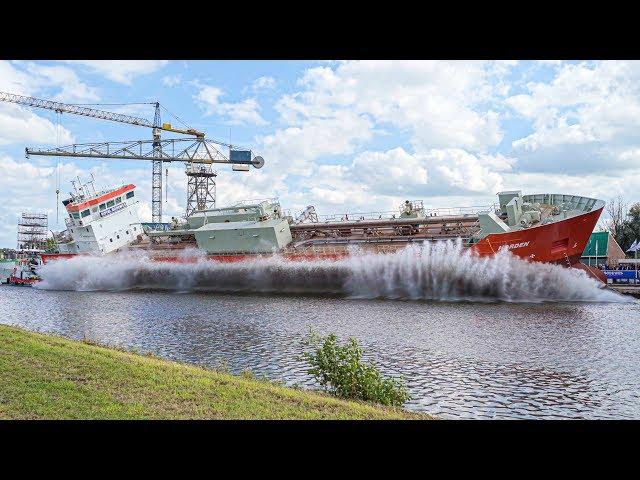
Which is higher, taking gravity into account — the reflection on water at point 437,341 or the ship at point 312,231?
the ship at point 312,231

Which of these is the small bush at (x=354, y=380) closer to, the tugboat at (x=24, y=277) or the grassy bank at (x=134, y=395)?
the grassy bank at (x=134, y=395)

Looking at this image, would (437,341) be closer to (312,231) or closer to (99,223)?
(312,231)

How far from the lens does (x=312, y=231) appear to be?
1633 inches

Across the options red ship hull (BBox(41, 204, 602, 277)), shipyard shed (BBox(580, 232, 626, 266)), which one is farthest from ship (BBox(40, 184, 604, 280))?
shipyard shed (BBox(580, 232, 626, 266))

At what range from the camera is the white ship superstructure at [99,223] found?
4909 centimetres

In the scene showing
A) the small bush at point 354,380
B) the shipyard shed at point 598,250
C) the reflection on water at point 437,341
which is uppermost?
the shipyard shed at point 598,250

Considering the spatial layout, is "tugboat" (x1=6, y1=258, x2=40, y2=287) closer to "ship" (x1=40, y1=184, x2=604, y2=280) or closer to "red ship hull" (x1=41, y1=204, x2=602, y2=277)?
"ship" (x1=40, y1=184, x2=604, y2=280)

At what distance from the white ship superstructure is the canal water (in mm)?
9557

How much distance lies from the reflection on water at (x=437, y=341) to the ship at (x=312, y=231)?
4.53m

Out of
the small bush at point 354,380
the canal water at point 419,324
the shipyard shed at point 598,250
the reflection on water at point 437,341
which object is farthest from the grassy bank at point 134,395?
the shipyard shed at point 598,250

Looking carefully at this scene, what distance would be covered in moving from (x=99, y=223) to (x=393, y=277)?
3170 centimetres

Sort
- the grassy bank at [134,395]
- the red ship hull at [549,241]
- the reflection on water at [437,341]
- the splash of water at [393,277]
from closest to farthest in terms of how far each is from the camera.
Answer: the grassy bank at [134,395]
the reflection on water at [437,341]
the splash of water at [393,277]
the red ship hull at [549,241]
